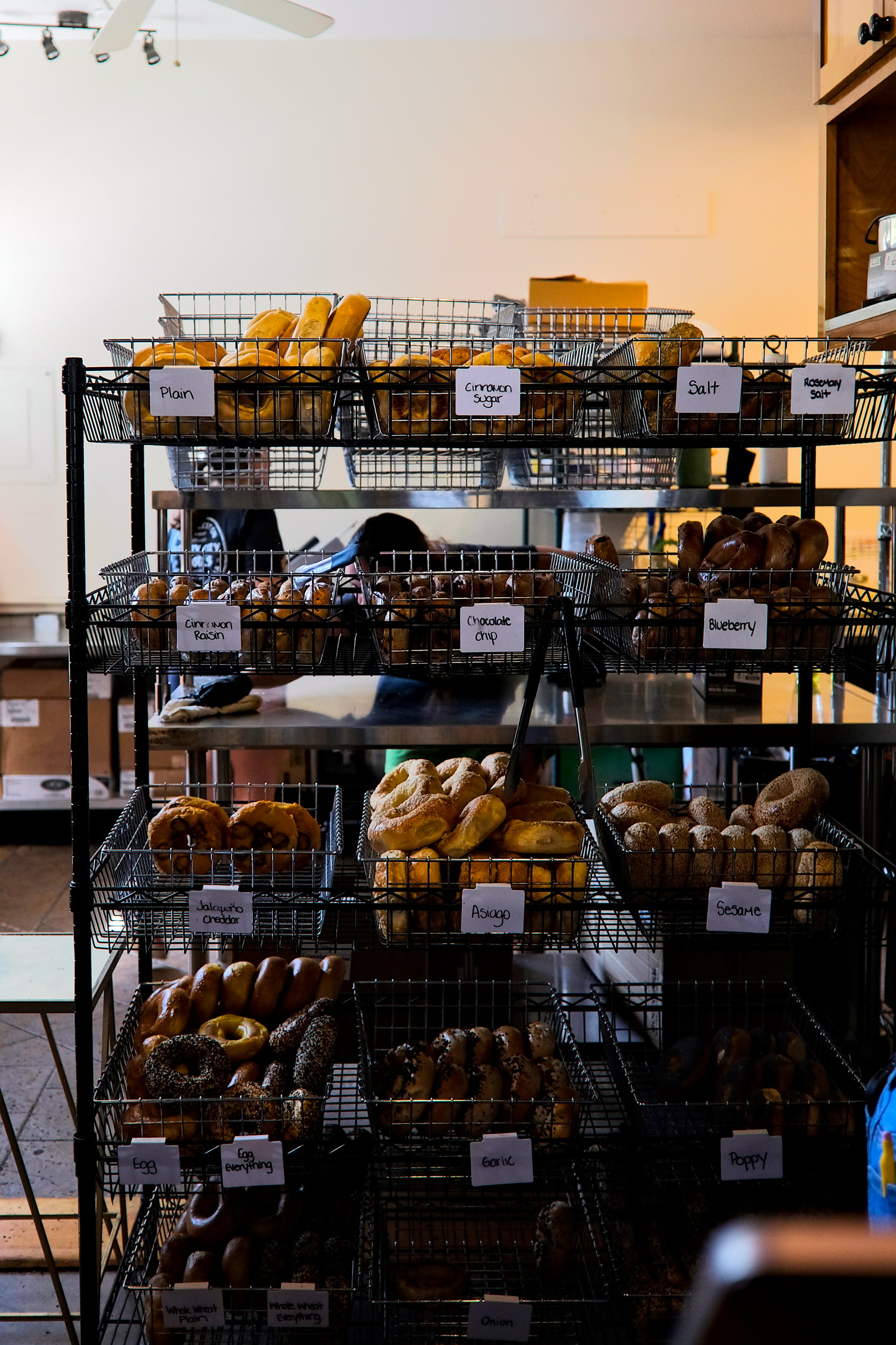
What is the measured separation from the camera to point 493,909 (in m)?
1.68

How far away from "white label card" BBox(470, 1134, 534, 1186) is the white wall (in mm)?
3786

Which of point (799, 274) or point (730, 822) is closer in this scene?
point (730, 822)

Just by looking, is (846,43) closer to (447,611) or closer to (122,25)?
(447,611)

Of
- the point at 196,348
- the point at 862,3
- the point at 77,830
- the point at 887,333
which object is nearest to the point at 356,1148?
the point at 77,830

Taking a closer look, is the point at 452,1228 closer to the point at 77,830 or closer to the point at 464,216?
the point at 77,830

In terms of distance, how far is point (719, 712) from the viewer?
2654 millimetres

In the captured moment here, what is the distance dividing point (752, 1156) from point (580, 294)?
2510 mm

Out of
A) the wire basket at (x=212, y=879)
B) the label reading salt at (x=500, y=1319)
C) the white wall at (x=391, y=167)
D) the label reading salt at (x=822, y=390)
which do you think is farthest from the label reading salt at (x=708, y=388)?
the white wall at (x=391, y=167)

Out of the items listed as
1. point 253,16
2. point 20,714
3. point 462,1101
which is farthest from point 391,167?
point 462,1101

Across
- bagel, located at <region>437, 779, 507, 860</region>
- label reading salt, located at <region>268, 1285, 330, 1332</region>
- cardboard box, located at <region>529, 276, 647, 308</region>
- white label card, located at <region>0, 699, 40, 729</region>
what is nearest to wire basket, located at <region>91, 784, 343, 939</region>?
bagel, located at <region>437, 779, 507, 860</region>

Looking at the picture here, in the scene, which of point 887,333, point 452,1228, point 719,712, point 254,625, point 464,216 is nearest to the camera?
point 254,625

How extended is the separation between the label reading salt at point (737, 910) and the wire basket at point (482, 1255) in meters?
0.56

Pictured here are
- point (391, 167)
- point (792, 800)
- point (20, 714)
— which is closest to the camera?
point (792, 800)

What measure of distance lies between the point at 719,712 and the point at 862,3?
1500mm
